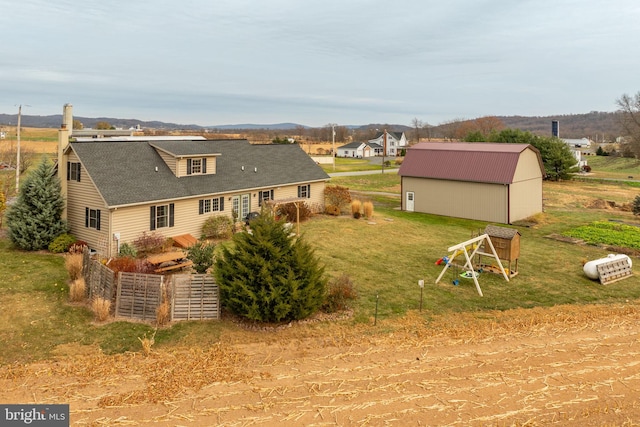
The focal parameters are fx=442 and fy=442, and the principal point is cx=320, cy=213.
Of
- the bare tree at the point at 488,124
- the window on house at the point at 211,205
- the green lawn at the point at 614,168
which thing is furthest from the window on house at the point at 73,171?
the bare tree at the point at 488,124

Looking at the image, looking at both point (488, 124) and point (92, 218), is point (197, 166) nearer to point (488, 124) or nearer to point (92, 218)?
point (92, 218)

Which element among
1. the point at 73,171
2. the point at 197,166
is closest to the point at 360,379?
→ the point at 197,166

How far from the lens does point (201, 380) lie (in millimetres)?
11117

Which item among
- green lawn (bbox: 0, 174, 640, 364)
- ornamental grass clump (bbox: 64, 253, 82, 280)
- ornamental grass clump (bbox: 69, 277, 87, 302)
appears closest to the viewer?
green lawn (bbox: 0, 174, 640, 364)

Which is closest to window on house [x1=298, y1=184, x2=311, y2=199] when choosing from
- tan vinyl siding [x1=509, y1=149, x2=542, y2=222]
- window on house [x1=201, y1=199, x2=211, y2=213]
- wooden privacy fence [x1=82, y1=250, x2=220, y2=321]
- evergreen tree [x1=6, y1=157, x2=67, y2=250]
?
window on house [x1=201, y1=199, x2=211, y2=213]

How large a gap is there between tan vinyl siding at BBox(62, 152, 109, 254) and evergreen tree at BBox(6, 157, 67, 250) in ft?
2.05

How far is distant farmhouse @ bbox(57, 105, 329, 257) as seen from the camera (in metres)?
22.6

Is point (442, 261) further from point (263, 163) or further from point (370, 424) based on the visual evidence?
point (263, 163)

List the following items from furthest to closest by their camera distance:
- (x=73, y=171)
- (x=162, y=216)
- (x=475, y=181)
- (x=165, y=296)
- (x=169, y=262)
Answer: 1. (x=475, y=181)
2. (x=162, y=216)
3. (x=73, y=171)
4. (x=169, y=262)
5. (x=165, y=296)

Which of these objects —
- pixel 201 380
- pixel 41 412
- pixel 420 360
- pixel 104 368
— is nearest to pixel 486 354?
pixel 420 360

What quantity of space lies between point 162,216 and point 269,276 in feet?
40.3

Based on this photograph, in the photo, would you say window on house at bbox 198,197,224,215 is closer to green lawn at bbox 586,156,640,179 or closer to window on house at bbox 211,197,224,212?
window on house at bbox 211,197,224,212

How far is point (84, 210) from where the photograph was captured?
23.5 metres

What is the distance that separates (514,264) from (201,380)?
707 inches
